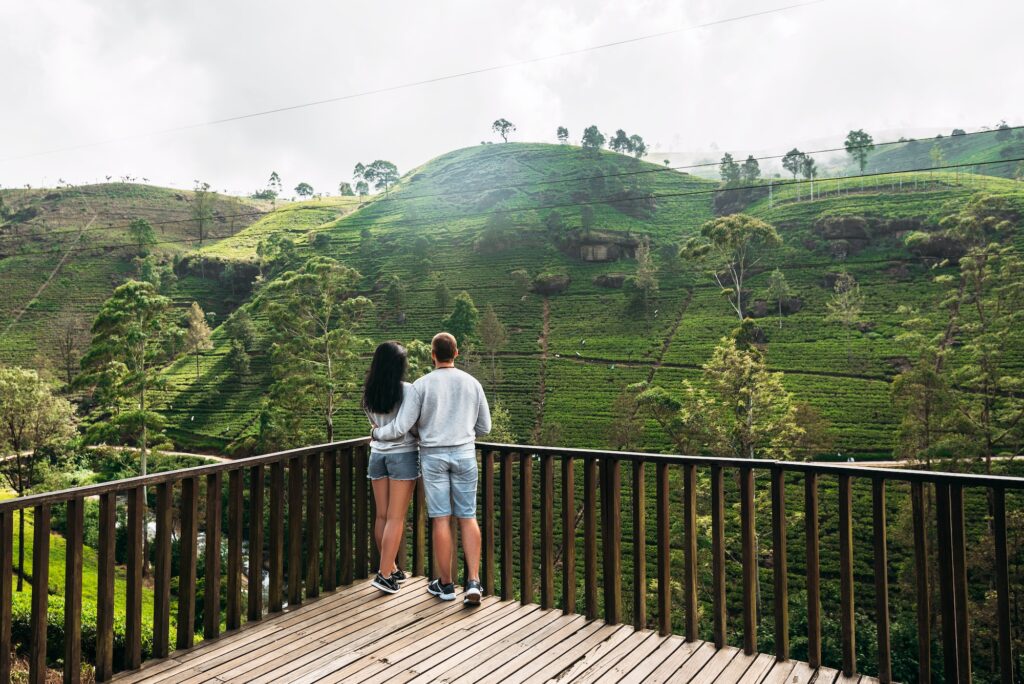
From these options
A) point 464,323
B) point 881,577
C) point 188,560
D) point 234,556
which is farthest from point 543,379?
point 881,577

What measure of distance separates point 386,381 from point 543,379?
3705 cm

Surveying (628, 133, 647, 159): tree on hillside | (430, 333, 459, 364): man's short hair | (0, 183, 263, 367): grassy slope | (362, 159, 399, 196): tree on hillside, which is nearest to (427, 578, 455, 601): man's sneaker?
(430, 333, 459, 364): man's short hair

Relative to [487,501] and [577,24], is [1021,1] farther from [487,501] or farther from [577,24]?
[487,501]

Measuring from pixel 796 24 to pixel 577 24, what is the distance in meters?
4.88

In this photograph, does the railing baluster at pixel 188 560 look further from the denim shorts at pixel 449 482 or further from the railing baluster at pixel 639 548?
the railing baluster at pixel 639 548

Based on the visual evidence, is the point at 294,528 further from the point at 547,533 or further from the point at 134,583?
the point at 547,533

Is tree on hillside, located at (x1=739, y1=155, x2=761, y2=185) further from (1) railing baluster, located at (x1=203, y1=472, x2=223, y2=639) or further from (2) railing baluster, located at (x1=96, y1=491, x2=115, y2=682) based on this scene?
(2) railing baluster, located at (x1=96, y1=491, x2=115, y2=682)

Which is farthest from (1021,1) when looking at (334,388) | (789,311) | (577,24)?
(334,388)

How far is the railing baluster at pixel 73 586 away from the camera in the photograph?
234 centimetres

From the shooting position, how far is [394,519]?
3.42 meters

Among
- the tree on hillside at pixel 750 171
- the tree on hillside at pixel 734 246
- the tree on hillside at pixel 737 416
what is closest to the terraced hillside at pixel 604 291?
the tree on hillside at pixel 734 246

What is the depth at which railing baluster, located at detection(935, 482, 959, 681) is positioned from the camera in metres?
2.20

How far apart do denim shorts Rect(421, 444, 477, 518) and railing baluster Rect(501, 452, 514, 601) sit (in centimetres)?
25

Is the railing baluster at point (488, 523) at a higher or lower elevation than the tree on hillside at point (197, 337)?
lower
